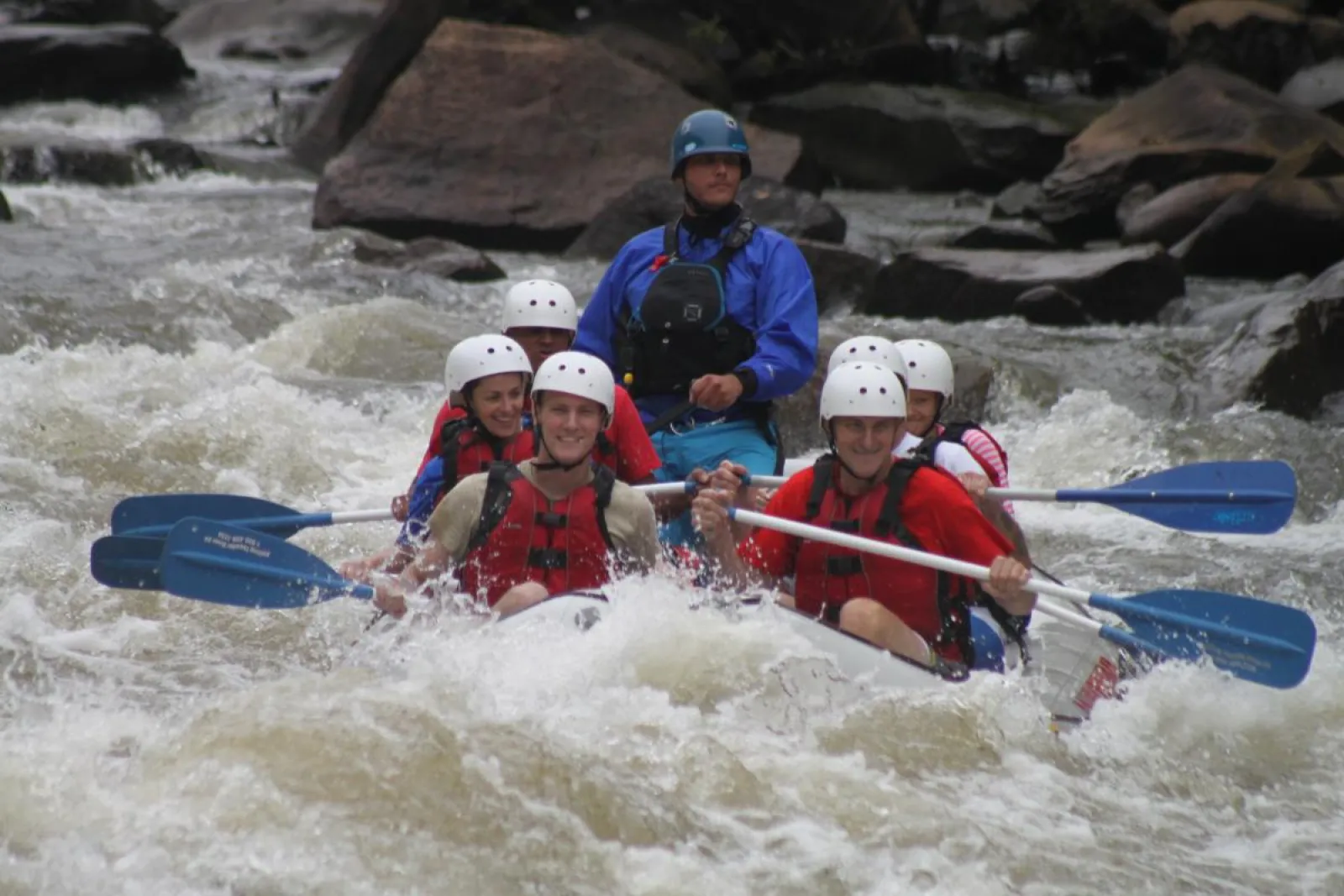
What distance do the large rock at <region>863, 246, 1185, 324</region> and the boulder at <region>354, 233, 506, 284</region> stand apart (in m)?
2.79

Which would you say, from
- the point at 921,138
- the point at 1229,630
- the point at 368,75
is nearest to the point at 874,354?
the point at 1229,630

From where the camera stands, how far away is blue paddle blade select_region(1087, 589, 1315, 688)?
4.79 m

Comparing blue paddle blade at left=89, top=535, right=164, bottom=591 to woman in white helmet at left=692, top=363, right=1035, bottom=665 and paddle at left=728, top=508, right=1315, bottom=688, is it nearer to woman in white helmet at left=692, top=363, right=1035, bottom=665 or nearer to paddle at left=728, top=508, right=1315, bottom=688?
woman in white helmet at left=692, top=363, right=1035, bottom=665

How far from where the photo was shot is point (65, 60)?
2030 cm

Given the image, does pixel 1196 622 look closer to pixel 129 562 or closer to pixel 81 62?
pixel 129 562

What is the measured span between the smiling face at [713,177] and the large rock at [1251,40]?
580 inches

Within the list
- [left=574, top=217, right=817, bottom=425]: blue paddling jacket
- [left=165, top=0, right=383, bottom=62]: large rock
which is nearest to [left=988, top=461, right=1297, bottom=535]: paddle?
[left=574, top=217, right=817, bottom=425]: blue paddling jacket

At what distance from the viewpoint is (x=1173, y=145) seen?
51.7 ft

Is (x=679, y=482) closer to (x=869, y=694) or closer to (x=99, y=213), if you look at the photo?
(x=869, y=694)

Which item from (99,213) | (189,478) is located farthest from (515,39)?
(189,478)

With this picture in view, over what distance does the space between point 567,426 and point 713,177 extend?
4.10ft

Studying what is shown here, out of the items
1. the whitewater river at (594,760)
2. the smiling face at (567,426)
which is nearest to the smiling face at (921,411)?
the whitewater river at (594,760)

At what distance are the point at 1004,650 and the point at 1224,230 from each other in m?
8.90

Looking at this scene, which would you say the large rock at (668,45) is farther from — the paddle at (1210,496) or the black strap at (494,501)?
the black strap at (494,501)
